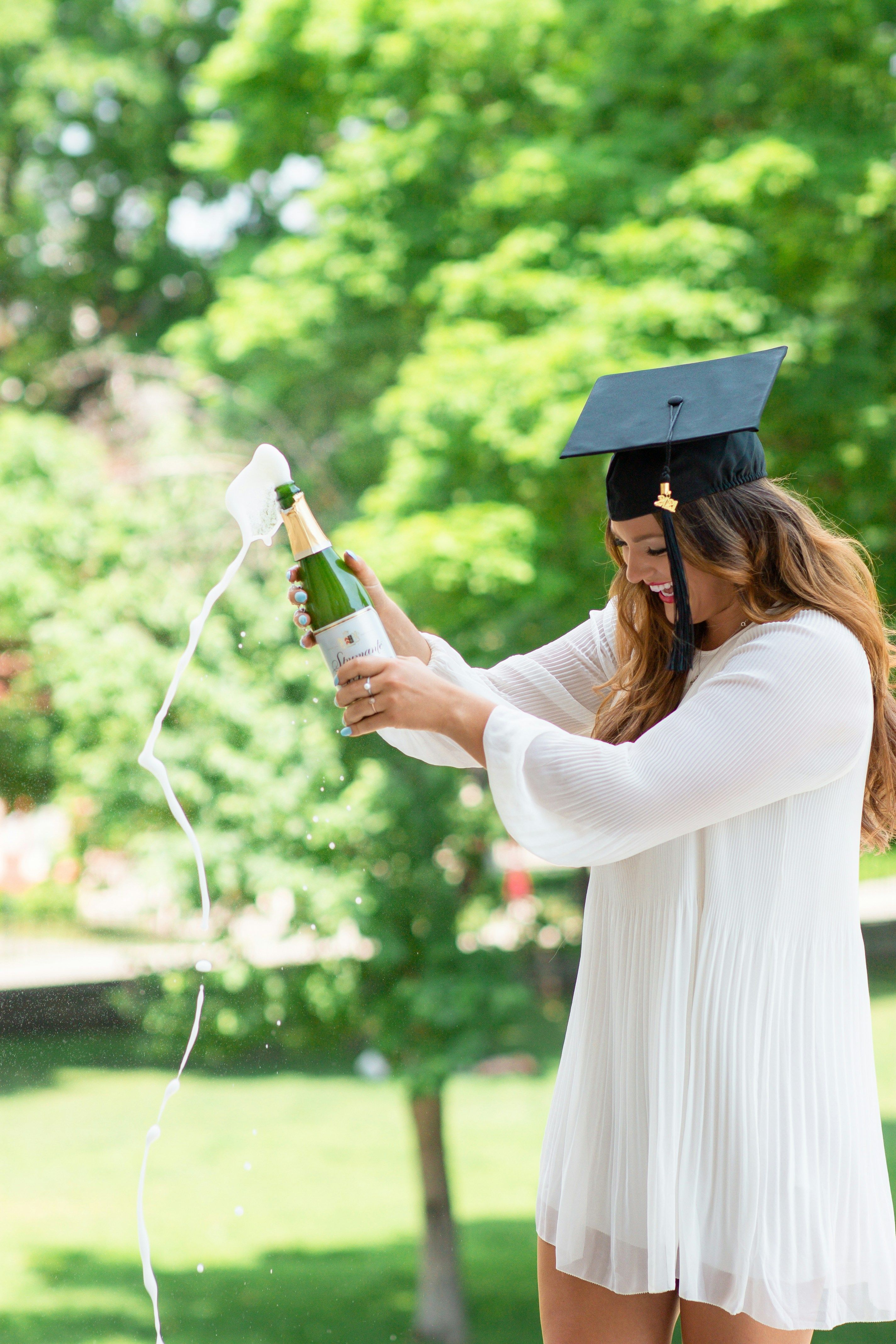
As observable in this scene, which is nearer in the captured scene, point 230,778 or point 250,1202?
point 230,778

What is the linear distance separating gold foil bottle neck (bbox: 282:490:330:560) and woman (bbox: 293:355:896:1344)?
194mm

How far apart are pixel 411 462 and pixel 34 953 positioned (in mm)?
2480

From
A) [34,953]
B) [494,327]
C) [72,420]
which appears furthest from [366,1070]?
[494,327]

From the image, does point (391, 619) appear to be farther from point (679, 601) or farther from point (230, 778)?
point (230, 778)

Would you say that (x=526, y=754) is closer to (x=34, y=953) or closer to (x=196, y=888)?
(x=196, y=888)

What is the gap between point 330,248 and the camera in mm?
4062

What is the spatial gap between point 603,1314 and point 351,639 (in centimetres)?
57

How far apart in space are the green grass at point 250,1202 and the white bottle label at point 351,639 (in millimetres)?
4164

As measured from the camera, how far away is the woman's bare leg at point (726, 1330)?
2.99ft

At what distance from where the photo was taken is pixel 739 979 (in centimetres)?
91

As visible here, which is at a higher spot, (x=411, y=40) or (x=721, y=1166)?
(x=411, y=40)

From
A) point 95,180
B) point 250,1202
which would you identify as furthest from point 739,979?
point 95,180

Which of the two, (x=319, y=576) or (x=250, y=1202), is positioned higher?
(x=319, y=576)

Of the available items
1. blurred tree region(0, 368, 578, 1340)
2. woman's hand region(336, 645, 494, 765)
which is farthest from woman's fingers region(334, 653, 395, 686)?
blurred tree region(0, 368, 578, 1340)
